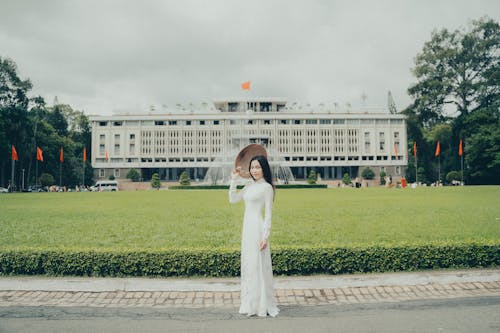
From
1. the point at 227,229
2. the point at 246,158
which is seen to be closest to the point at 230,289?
the point at 246,158

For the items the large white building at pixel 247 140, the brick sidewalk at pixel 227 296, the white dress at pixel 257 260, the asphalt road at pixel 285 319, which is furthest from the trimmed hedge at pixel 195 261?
the large white building at pixel 247 140

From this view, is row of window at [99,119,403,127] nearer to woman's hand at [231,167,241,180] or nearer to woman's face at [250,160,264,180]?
woman's hand at [231,167,241,180]

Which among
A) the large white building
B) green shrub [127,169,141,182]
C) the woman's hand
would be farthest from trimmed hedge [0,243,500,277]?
the large white building

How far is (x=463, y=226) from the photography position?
1057cm

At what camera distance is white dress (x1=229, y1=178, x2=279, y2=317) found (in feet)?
15.7

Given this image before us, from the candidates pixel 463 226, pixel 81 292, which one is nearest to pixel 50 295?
pixel 81 292

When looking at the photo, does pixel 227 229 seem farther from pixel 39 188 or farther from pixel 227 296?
pixel 39 188

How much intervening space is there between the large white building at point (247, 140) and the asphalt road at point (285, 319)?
74.0 metres

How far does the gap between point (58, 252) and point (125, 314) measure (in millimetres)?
2162

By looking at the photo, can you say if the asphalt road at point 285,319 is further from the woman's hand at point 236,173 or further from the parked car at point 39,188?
the parked car at point 39,188

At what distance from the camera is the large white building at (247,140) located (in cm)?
7956

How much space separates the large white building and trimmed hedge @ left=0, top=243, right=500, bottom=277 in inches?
2858

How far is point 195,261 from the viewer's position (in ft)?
20.6

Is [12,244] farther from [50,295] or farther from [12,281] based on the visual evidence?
[50,295]
